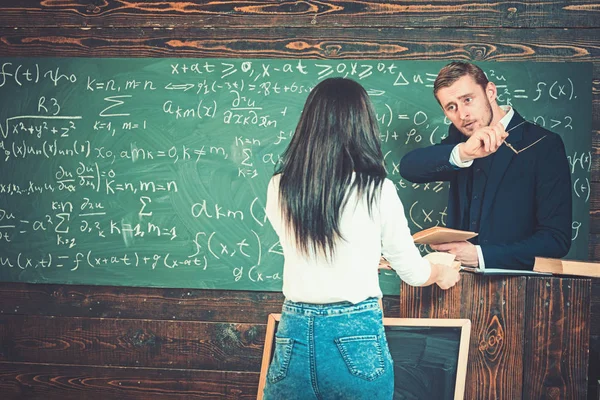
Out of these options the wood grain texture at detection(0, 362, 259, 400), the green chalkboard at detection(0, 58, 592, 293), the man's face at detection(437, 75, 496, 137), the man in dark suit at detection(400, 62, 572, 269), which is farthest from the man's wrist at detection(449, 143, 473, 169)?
the wood grain texture at detection(0, 362, 259, 400)

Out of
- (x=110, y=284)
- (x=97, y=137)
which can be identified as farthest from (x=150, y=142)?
(x=110, y=284)

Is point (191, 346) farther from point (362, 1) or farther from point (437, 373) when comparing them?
point (362, 1)

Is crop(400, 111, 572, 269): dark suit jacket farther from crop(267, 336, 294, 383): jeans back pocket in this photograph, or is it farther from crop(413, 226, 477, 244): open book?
crop(267, 336, 294, 383): jeans back pocket

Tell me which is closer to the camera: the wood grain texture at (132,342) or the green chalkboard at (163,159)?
the green chalkboard at (163,159)

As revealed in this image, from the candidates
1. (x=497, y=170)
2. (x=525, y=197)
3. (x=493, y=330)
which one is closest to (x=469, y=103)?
(x=497, y=170)

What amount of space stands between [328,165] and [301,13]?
177 cm

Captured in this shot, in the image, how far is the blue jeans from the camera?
1.53 meters

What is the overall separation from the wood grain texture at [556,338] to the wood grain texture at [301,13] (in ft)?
4.91

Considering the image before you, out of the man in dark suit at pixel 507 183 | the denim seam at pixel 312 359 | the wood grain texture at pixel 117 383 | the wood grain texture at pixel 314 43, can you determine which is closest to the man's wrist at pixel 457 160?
the man in dark suit at pixel 507 183

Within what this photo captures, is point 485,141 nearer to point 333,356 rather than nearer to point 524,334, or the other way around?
point 524,334

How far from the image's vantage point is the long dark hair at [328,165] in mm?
1562

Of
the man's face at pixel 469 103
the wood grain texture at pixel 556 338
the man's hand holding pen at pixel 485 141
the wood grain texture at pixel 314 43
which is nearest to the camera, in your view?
the wood grain texture at pixel 556 338

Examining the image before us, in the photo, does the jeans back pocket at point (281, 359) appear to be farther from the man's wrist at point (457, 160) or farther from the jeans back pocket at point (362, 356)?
the man's wrist at point (457, 160)

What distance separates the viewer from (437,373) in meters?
2.08
